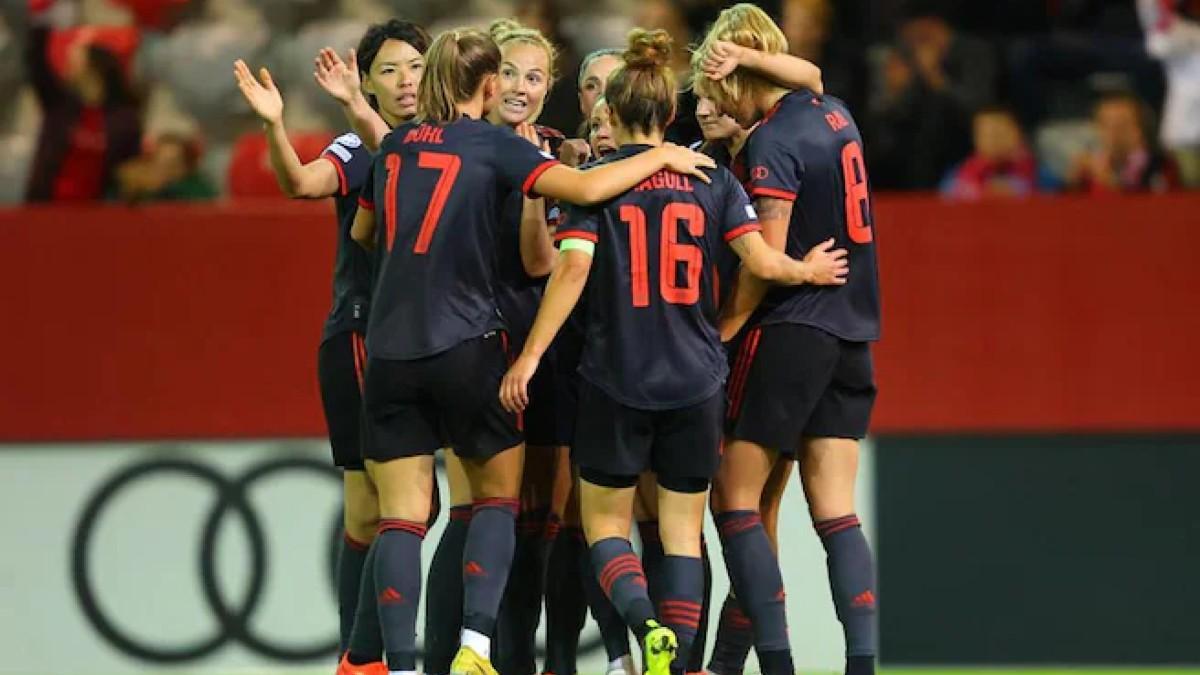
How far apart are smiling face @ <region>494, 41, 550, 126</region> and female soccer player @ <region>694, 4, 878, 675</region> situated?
0.53 meters

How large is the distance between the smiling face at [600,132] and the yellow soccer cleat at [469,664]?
1.58 meters

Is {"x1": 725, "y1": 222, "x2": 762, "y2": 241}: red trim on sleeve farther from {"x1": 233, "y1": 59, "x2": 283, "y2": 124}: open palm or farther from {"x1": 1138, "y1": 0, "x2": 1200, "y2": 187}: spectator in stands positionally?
{"x1": 1138, "y1": 0, "x2": 1200, "y2": 187}: spectator in stands

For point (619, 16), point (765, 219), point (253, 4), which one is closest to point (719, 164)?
point (765, 219)

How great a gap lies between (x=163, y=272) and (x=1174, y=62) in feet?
14.7

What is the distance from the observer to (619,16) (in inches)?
424

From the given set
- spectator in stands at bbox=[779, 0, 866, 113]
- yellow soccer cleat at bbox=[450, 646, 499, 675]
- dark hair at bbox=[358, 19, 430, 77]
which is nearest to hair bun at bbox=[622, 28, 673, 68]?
dark hair at bbox=[358, 19, 430, 77]

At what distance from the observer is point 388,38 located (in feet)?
22.6

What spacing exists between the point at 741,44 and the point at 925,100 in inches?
140

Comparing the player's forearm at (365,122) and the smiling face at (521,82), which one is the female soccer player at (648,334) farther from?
the player's forearm at (365,122)

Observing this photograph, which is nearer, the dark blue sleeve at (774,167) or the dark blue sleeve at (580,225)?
the dark blue sleeve at (580,225)

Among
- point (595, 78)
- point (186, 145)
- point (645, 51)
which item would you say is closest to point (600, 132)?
point (595, 78)

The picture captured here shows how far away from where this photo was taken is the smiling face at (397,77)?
6859mm


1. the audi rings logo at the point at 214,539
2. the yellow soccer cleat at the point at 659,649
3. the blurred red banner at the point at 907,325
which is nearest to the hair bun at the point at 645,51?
the yellow soccer cleat at the point at 659,649

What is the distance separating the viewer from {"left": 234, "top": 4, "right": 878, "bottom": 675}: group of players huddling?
636 cm
